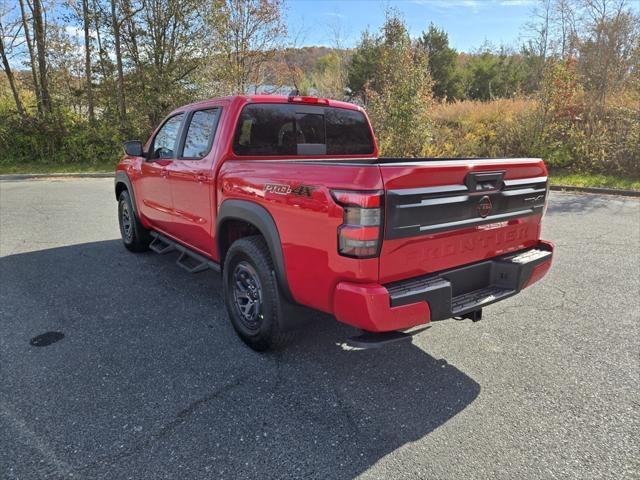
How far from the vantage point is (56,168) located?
49.8ft

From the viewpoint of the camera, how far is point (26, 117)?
51.9 feet

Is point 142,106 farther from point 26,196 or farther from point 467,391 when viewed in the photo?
point 467,391

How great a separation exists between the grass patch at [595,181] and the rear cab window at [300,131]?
940cm

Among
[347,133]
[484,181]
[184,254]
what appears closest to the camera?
[484,181]

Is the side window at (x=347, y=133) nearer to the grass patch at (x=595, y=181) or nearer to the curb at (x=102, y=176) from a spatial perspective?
the curb at (x=102, y=176)

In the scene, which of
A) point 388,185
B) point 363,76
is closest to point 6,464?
point 388,185

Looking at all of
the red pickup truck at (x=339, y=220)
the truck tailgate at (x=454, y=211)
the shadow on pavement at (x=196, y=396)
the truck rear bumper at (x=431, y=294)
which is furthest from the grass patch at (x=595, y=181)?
the shadow on pavement at (x=196, y=396)

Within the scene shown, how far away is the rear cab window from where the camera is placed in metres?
3.57

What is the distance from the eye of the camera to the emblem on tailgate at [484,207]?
8.61ft

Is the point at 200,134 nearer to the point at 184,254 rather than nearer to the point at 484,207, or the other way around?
the point at 184,254

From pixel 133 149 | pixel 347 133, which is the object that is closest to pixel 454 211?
pixel 347 133

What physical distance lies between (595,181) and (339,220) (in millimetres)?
11869

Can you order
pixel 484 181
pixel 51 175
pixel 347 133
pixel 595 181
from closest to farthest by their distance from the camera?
pixel 484 181
pixel 347 133
pixel 595 181
pixel 51 175

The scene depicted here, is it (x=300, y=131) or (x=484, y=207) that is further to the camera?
(x=300, y=131)
